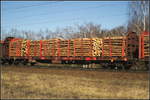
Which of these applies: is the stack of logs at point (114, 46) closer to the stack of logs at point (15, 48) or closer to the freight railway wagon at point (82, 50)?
the freight railway wagon at point (82, 50)

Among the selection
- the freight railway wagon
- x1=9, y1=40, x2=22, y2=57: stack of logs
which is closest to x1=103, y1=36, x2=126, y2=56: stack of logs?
the freight railway wagon

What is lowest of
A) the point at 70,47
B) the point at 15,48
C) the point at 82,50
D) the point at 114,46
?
the point at 82,50

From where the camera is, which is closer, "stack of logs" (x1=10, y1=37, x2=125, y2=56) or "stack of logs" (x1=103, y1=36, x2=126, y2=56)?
"stack of logs" (x1=103, y1=36, x2=126, y2=56)

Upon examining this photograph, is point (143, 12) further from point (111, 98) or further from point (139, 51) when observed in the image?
point (111, 98)

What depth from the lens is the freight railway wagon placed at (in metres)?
19.7

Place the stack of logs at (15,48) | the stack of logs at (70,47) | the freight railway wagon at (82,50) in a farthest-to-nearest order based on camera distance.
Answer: the stack of logs at (15,48), the stack of logs at (70,47), the freight railway wagon at (82,50)

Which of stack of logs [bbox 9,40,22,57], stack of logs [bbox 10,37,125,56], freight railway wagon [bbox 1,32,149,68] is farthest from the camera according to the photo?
stack of logs [bbox 9,40,22,57]

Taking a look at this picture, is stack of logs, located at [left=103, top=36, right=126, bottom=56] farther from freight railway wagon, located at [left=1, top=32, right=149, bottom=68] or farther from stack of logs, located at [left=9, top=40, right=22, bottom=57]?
stack of logs, located at [left=9, top=40, right=22, bottom=57]

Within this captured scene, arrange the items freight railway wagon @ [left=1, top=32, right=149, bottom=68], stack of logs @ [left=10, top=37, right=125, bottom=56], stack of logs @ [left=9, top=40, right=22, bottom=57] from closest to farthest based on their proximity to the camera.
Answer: freight railway wagon @ [left=1, top=32, right=149, bottom=68] < stack of logs @ [left=10, top=37, right=125, bottom=56] < stack of logs @ [left=9, top=40, right=22, bottom=57]

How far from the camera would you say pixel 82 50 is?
2186 cm

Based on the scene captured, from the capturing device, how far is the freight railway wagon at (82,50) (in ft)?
64.5

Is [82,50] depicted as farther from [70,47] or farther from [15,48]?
[15,48]

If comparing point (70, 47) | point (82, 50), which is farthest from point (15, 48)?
point (82, 50)

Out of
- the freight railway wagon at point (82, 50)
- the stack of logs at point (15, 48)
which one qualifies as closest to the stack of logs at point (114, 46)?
the freight railway wagon at point (82, 50)
